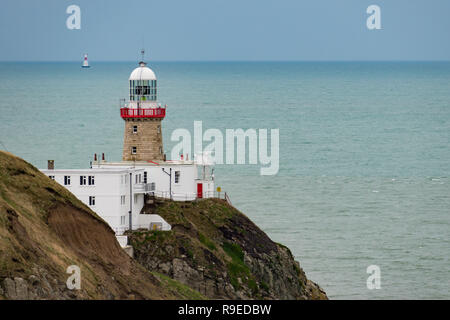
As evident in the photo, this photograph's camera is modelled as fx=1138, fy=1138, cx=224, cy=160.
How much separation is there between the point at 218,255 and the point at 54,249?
19.8 m

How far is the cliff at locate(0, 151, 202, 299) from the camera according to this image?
44344mm

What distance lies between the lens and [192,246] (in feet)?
217

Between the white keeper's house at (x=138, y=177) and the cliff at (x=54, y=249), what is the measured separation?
861 centimetres

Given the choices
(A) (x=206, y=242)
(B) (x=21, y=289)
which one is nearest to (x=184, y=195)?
(A) (x=206, y=242)

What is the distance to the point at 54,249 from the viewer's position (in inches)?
1938

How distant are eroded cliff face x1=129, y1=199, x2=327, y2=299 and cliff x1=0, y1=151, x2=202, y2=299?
4721mm

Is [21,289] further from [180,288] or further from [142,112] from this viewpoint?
[142,112]

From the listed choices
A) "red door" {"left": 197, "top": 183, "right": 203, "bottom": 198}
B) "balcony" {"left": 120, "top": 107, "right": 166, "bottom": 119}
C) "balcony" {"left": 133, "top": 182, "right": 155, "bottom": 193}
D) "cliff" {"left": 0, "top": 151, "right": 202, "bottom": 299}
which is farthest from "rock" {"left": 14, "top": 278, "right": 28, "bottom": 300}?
"balcony" {"left": 120, "top": 107, "right": 166, "bottom": 119}
